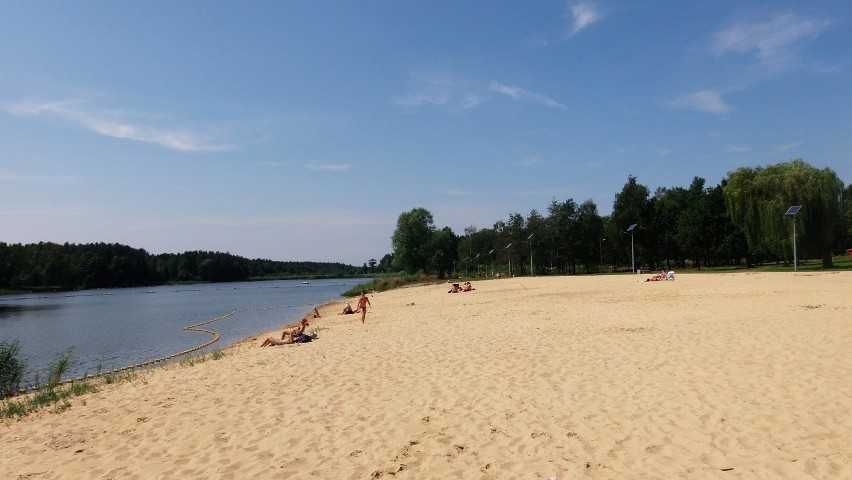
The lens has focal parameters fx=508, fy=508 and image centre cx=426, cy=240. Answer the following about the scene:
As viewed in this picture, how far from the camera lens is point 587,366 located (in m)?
8.99

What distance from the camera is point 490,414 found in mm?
6602

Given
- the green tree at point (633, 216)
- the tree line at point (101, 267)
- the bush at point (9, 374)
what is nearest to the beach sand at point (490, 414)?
the bush at point (9, 374)

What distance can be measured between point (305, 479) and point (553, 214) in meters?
71.0

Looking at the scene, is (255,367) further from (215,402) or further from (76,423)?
(76,423)

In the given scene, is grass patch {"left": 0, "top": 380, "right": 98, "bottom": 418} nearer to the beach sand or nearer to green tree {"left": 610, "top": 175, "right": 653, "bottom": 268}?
the beach sand

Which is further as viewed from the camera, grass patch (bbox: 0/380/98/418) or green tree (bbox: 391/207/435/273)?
green tree (bbox: 391/207/435/273)

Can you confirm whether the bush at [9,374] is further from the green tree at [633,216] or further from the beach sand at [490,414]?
the green tree at [633,216]

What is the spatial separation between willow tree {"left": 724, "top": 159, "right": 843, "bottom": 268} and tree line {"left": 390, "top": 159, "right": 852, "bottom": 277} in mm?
74

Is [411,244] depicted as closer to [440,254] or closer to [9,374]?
[440,254]

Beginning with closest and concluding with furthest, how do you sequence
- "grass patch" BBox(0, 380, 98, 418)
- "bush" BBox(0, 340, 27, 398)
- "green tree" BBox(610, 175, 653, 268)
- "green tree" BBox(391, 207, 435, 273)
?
"grass patch" BBox(0, 380, 98, 418) < "bush" BBox(0, 340, 27, 398) < "green tree" BBox(610, 175, 653, 268) < "green tree" BBox(391, 207, 435, 273)

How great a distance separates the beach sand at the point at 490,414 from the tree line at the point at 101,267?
138m

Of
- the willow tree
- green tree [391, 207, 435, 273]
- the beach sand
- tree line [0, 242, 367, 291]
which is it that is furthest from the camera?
tree line [0, 242, 367, 291]

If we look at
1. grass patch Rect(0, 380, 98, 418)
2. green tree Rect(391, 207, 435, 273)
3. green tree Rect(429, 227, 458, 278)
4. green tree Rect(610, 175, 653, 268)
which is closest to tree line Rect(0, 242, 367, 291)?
green tree Rect(391, 207, 435, 273)

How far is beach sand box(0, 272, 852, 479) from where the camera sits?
507cm
